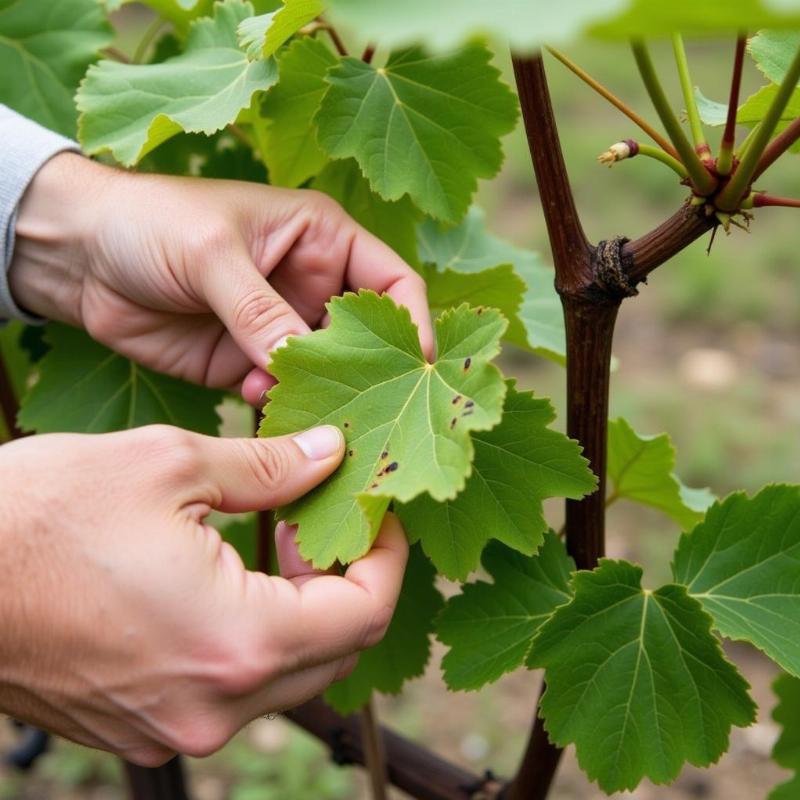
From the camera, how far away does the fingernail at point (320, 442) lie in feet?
2.98

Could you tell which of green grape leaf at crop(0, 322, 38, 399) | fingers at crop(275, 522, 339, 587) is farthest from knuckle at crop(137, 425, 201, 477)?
green grape leaf at crop(0, 322, 38, 399)

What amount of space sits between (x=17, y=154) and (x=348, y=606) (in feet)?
2.15

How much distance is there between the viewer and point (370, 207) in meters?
1.20

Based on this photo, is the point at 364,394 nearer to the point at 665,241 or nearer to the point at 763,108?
the point at 665,241

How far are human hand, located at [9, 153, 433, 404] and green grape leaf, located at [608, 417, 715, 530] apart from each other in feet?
0.84

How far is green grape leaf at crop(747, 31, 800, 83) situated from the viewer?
1034mm

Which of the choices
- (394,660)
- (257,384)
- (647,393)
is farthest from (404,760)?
(647,393)

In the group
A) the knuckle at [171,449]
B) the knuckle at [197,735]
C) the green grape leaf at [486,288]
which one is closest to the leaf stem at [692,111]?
Result: the green grape leaf at [486,288]

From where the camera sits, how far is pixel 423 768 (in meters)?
1.32

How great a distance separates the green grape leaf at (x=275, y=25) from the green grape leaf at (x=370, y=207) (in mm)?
203

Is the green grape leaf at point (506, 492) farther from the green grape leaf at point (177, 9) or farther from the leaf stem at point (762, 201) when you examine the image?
the green grape leaf at point (177, 9)

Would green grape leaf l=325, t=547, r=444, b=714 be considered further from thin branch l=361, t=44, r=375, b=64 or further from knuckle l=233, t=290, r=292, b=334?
thin branch l=361, t=44, r=375, b=64

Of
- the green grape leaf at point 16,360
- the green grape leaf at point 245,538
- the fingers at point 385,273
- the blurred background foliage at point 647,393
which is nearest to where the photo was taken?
the fingers at point 385,273

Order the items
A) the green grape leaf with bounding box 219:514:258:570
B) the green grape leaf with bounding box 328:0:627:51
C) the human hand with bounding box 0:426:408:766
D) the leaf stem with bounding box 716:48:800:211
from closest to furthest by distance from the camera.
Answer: the green grape leaf with bounding box 328:0:627:51 → the leaf stem with bounding box 716:48:800:211 → the human hand with bounding box 0:426:408:766 → the green grape leaf with bounding box 219:514:258:570
